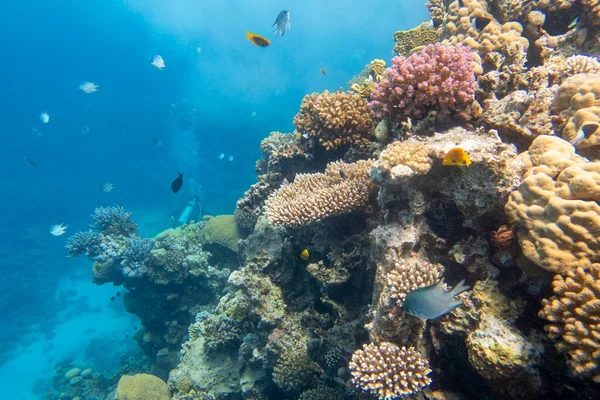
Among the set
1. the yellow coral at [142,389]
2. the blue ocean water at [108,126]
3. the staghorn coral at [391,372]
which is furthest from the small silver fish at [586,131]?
the blue ocean water at [108,126]

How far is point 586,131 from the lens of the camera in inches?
115

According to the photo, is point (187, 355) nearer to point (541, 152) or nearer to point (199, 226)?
point (199, 226)

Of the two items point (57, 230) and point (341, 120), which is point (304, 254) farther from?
point (57, 230)

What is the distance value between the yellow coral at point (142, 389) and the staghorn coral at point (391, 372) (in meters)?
7.14

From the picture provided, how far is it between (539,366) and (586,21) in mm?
5905

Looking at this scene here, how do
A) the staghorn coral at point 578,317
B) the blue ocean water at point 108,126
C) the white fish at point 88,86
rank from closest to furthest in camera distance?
the staghorn coral at point 578,317, the white fish at point 88,86, the blue ocean water at point 108,126

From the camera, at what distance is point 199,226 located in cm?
1253

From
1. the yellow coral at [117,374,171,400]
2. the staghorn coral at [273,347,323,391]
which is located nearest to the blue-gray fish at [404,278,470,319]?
the staghorn coral at [273,347,323,391]

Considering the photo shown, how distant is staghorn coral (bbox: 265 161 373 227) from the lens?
4344 mm

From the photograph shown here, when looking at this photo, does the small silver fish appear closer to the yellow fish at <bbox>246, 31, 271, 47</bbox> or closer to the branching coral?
the yellow fish at <bbox>246, 31, 271, 47</bbox>

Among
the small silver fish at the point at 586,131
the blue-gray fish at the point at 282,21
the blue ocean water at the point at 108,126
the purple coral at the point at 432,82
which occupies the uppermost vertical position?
the blue ocean water at the point at 108,126

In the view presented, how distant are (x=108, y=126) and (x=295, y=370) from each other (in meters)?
55.5

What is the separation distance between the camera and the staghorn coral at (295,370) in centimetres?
487

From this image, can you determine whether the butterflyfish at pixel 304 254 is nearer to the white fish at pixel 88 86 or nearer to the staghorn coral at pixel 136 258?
the staghorn coral at pixel 136 258
